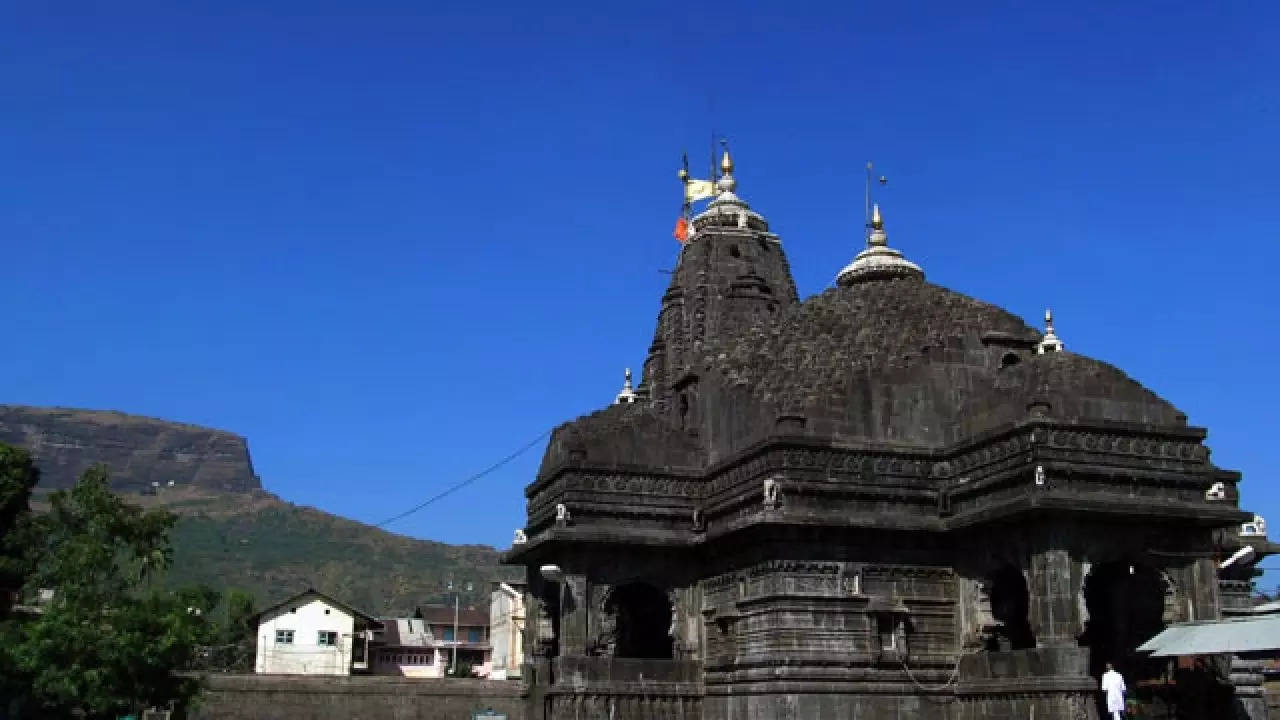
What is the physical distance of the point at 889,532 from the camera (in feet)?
84.7

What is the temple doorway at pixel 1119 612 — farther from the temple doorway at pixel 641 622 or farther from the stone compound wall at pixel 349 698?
the stone compound wall at pixel 349 698

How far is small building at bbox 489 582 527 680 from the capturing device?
207ft

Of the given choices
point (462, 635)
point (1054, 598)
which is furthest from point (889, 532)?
point (462, 635)

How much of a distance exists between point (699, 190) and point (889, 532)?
75.7 feet

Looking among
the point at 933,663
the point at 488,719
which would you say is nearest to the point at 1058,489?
the point at 933,663

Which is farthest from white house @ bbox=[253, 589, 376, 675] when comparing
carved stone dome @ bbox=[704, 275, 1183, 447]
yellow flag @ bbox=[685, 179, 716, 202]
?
carved stone dome @ bbox=[704, 275, 1183, 447]

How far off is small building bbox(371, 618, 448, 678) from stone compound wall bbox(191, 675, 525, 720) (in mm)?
25865

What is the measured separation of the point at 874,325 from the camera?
98.0ft

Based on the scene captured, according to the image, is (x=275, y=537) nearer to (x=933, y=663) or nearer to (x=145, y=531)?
(x=145, y=531)

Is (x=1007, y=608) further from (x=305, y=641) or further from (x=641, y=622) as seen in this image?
(x=305, y=641)

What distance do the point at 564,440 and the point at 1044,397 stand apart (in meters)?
12.1

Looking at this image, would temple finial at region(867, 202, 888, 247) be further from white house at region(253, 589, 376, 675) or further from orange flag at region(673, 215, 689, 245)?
white house at region(253, 589, 376, 675)

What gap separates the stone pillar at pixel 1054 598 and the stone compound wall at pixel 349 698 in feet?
77.4

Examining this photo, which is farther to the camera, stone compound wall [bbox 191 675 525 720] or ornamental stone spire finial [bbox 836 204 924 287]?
stone compound wall [bbox 191 675 525 720]
